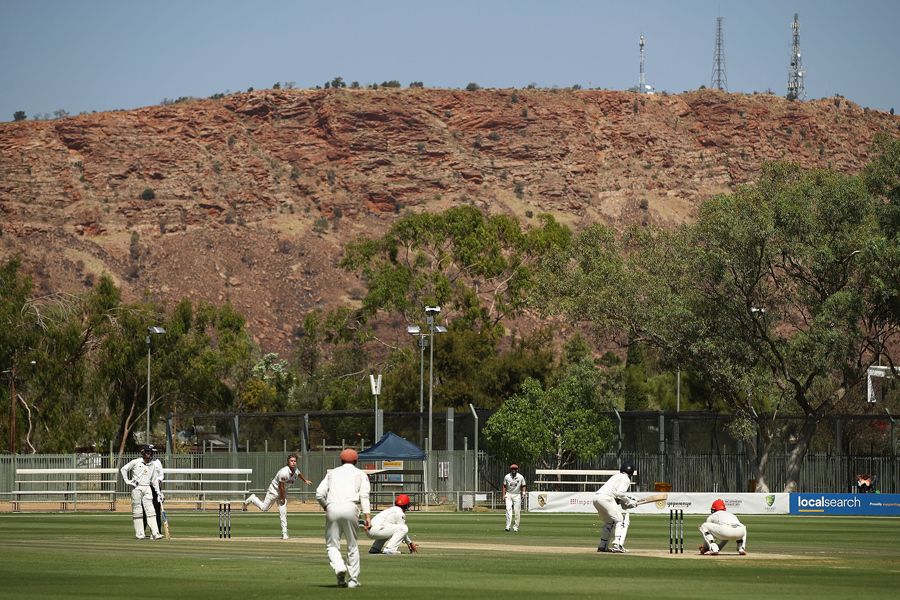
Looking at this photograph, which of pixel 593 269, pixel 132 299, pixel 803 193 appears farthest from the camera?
pixel 132 299

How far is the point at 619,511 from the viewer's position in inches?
1113

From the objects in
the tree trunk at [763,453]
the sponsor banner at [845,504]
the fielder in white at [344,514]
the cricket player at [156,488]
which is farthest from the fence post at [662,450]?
the fielder in white at [344,514]

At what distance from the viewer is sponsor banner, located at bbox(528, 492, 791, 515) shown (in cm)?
4994

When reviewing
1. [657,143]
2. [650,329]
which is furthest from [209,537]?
[657,143]

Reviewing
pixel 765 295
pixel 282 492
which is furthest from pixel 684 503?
pixel 282 492

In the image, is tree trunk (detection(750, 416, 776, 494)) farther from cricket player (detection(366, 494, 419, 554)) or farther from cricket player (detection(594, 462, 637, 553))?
cricket player (detection(366, 494, 419, 554))

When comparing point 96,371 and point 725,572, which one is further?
point 96,371

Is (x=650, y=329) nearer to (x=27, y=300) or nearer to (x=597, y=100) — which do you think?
(x=27, y=300)

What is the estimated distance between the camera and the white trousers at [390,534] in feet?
89.1

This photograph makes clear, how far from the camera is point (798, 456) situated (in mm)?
62750

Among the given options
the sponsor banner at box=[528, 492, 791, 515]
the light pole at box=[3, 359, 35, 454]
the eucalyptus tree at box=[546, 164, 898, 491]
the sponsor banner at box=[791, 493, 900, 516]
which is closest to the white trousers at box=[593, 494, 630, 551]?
the sponsor banner at box=[528, 492, 791, 515]

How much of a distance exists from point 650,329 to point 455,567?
46174mm

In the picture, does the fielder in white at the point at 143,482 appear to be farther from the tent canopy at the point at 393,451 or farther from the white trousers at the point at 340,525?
the tent canopy at the point at 393,451

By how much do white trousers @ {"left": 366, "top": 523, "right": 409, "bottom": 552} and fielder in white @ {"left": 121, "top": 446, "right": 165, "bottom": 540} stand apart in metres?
6.15
